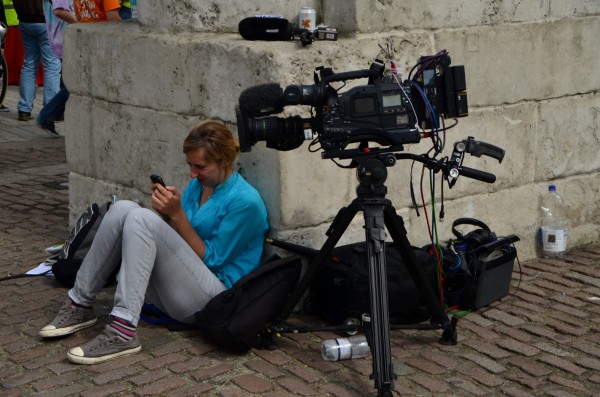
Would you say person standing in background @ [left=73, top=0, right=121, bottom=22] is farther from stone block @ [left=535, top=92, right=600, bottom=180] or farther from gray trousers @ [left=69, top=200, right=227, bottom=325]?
stone block @ [left=535, top=92, right=600, bottom=180]

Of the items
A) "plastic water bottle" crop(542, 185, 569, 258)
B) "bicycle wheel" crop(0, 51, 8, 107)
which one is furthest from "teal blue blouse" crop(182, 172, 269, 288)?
"bicycle wheel" crop(0, 51, 8, 107)

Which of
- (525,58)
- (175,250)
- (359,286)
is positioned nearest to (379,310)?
(359,286)

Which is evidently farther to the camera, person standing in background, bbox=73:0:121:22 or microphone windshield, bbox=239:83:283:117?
person standing in background, bbox=73:0:121:22

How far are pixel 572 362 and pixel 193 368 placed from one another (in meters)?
1.72

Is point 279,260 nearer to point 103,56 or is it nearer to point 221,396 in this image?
point 221,396

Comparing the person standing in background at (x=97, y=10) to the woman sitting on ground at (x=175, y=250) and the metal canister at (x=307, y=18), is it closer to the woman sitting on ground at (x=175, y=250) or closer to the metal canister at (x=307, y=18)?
the metal canister at (x=307, y=18)

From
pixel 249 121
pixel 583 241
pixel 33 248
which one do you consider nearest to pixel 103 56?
pixel 33 248

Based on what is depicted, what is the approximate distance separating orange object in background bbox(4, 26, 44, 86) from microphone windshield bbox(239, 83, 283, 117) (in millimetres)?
9487

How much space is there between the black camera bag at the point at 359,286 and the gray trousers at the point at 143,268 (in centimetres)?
52

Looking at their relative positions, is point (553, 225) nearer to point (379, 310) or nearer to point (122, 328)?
point (379, 310)

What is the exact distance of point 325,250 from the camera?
4688 mm

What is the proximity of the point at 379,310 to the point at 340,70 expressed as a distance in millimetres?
1485

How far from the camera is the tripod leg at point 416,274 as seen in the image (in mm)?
4586

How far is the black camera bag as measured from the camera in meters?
5.10
